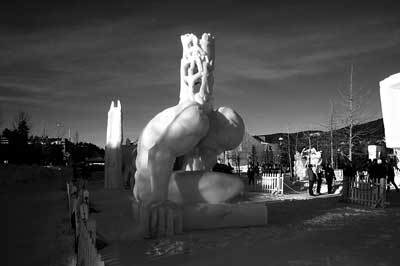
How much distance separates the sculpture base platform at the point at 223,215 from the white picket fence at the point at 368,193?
5.62 meters

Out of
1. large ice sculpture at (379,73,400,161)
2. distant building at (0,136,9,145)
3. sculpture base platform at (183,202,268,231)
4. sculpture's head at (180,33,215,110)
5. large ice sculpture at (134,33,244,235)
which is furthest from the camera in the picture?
distant building at (0,136,9,145)

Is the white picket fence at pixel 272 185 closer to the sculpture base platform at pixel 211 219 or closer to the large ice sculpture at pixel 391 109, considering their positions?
the sculpture base platform at pixel 211 219

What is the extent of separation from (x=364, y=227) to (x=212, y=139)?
12.7 feet

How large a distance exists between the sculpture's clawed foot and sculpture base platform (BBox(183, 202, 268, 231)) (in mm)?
369

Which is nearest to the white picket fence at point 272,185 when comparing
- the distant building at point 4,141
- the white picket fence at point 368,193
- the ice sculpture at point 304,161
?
the white picket fence at point 368,193

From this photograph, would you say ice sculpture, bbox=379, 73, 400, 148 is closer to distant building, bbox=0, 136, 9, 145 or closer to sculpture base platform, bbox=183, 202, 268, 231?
sculpture base platform, bbox=183, 202, 268, 231

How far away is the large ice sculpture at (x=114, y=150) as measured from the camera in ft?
64.6

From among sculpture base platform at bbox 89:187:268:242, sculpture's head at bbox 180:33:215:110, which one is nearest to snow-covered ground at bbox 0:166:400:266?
sculpture base platform at bbox 89:187:268:242

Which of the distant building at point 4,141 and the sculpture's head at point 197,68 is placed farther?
the distant building at point 4,141

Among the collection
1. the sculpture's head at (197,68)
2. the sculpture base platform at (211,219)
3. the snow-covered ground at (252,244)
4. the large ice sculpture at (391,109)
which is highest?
the sculpture's head at (197,68)

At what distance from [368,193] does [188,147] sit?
25.6 ft

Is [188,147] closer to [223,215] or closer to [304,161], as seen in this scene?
[223,215]

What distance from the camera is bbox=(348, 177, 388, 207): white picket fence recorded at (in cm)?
1191

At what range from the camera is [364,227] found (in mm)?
8203
